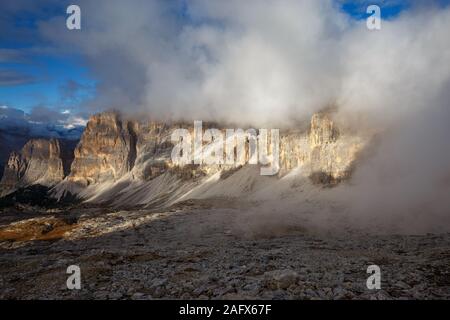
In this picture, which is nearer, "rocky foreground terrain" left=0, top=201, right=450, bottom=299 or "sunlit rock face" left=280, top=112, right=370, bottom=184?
"rocky foreground terrain" left=0, top=201, right=450, bottom=299

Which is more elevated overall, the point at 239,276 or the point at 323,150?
the point at 323,150

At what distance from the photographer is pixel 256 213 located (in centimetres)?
7125

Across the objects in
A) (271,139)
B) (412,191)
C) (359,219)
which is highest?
(271,139)

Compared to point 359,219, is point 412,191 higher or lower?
higher

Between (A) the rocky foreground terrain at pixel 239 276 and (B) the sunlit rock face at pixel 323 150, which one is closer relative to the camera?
(A) the rocky foreground terrain at pixel 239 276

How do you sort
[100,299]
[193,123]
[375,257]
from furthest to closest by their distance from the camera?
[193,123]
[375,257]
[100,299]

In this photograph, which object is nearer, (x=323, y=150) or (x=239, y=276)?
(x=239, y=276)

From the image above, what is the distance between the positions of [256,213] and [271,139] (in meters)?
71.3

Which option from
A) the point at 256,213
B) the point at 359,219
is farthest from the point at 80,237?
the point at 359,219

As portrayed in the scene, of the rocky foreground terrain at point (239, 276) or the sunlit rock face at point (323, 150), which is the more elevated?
the sunlit rock face at point (323, 150)

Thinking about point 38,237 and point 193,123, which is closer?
point 38,237

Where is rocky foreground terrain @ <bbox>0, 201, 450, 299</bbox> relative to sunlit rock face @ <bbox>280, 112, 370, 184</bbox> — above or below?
below

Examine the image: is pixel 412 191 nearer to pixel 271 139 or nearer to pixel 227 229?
pixel 227 229
